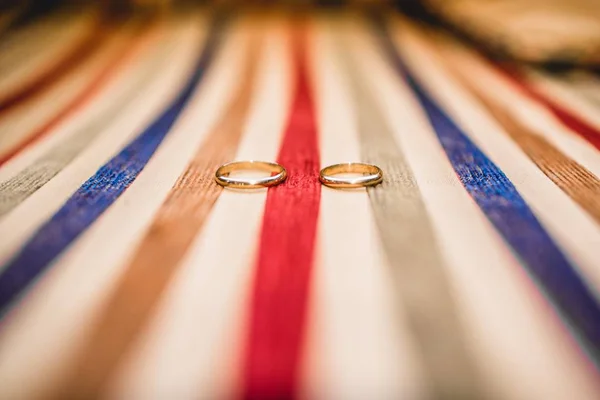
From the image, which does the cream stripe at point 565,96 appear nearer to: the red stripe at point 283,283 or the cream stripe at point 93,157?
the red stripe at point 283,283

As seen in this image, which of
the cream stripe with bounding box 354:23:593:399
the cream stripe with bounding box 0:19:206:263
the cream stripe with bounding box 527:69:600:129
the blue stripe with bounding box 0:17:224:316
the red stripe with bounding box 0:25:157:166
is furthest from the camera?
the cream stripe with bounding box 527:69:600:129

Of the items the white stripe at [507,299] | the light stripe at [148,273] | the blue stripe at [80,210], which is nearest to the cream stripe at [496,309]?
the white stripe at [507,299]

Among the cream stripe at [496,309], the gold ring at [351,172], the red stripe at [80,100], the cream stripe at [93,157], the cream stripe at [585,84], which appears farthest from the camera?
the cream stripe at [585,84]

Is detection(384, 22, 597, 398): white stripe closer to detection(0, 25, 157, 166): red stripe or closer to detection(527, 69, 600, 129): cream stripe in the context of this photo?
detection(527, 69, 600, 129): cream stripe

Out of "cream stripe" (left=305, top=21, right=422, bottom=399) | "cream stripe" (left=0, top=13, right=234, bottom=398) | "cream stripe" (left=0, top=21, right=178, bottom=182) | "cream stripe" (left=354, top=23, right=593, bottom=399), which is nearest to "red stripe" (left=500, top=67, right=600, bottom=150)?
"cream stripe" (left=354, top=23, right=593, bottom=399)

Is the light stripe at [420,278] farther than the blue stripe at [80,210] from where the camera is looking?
No

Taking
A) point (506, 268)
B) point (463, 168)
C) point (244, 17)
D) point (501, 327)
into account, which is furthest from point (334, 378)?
point (244, 17)

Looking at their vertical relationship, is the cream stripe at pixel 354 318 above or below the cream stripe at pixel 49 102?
below

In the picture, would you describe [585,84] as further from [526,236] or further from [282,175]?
[282,175]
